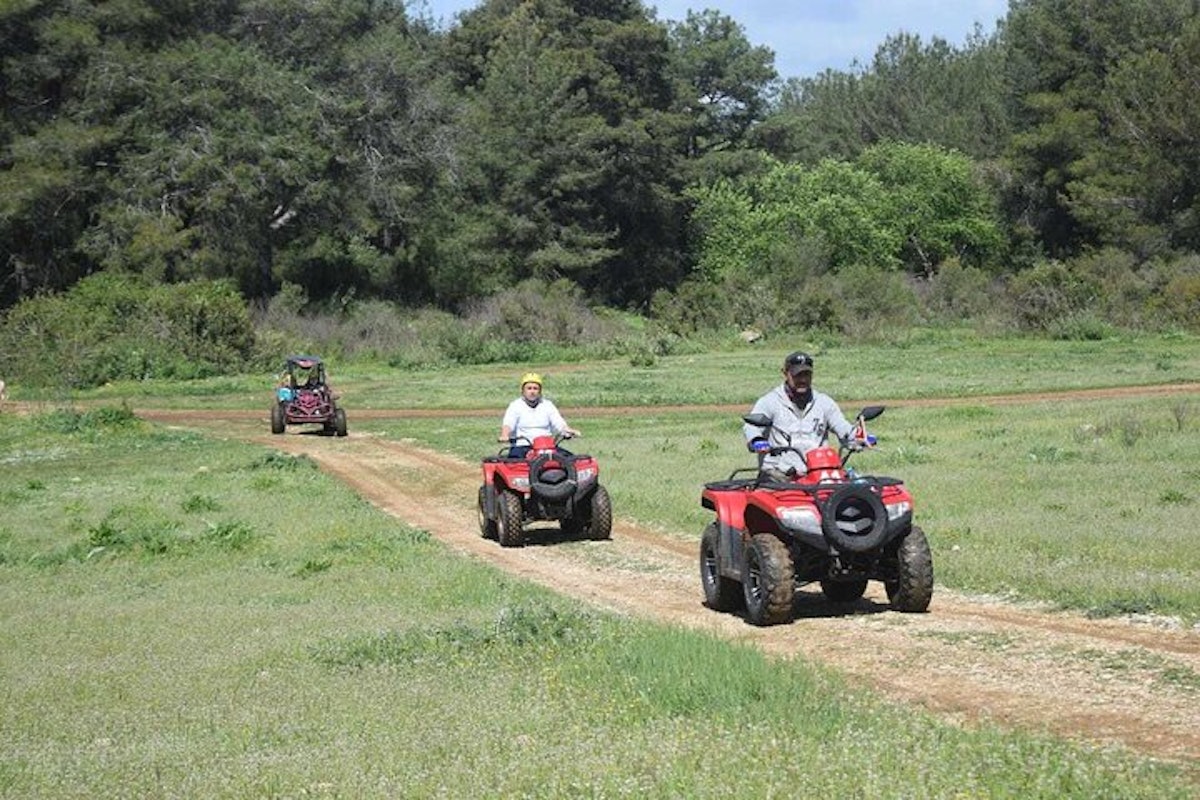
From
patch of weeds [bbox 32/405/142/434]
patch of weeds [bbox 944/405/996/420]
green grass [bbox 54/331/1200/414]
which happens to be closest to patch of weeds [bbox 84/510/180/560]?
patch of weeds [bbox 32/405/142/434]

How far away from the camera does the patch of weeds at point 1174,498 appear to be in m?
17.1

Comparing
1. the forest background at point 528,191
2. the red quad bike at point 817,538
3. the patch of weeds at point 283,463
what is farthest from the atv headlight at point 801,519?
the forest background at point 528,191

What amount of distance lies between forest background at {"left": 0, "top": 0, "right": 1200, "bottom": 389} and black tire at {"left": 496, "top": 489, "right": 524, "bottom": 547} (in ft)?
124

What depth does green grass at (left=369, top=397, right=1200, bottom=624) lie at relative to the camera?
1292 cm

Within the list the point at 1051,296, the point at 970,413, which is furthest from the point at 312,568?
the point at 1051,296

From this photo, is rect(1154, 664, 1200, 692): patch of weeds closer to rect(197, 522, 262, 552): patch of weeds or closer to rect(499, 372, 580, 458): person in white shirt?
rect(499, 372, 580, 458): person in white shirt

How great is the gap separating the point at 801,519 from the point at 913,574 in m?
0.96

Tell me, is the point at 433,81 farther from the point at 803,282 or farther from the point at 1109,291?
the point at 1109,291

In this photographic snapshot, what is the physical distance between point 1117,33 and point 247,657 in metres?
78.1

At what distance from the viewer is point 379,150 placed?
68812mm

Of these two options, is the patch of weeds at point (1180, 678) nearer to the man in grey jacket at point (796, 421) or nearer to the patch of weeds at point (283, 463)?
the man in grey jacket at point (796, 421)

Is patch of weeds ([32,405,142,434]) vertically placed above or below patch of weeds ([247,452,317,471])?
above

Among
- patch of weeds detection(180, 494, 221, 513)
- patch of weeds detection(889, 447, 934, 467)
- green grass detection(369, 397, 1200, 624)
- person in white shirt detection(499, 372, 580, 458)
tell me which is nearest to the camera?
green grass detection(369, 397, 1200, 624)

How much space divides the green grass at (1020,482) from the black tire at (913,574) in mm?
1150
